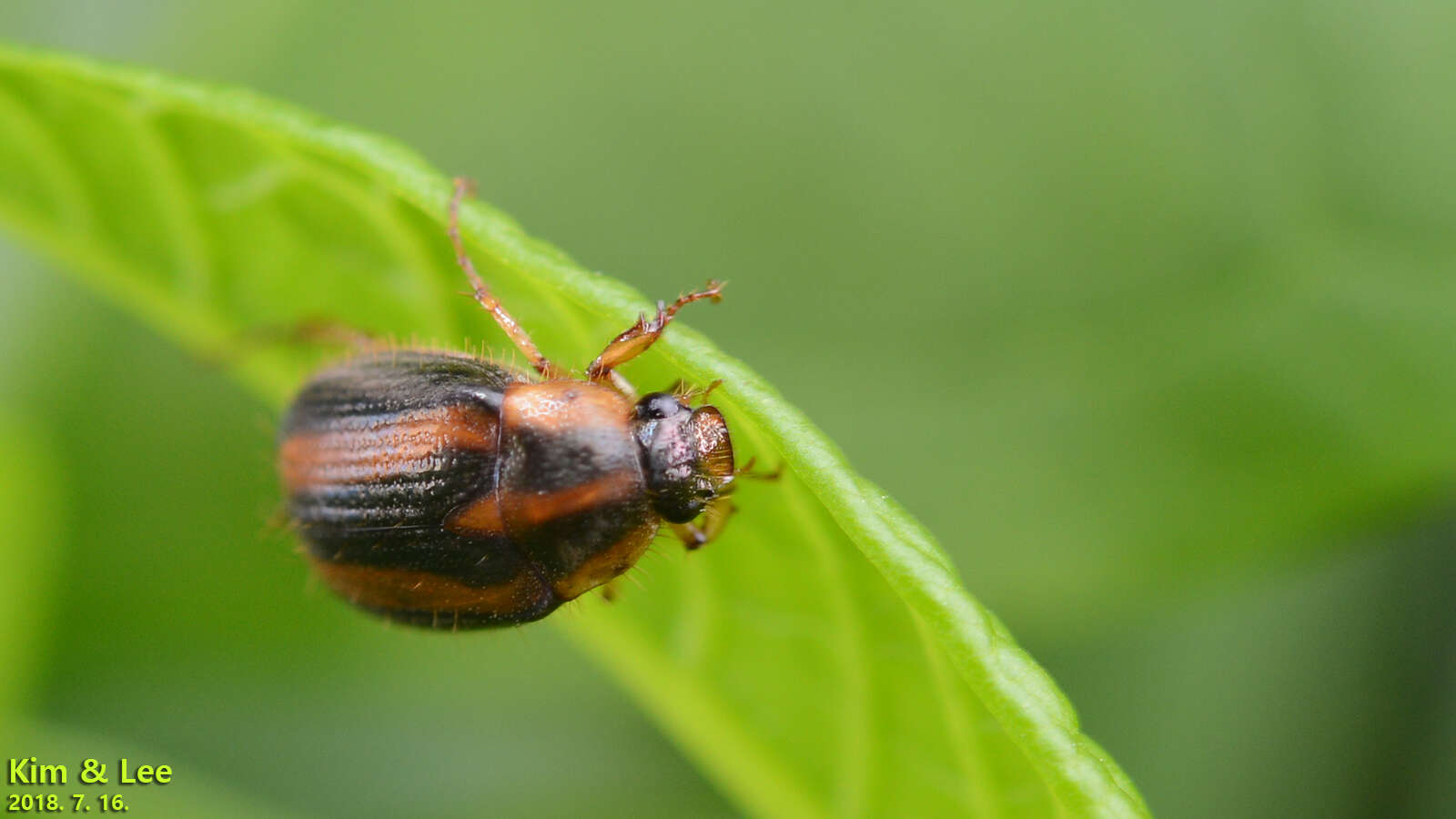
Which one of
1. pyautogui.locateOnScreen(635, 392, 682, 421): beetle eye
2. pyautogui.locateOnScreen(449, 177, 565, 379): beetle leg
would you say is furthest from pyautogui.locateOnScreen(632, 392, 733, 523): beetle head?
pyautogui.locateOnScreen(449, 177, 565, 379): beetle leg

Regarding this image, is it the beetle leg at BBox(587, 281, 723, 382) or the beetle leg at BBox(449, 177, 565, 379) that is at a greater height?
the beetle leg at BBox(449, 177, 565, 379)

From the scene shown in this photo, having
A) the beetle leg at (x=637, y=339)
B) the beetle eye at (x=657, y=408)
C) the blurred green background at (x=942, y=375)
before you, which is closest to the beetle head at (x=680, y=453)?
the beetle eye at (x=657, y=408)

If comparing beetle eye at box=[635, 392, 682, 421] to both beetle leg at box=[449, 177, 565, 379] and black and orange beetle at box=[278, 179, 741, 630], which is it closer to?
black and orange beetle at box=[278, 179, 741, 630]

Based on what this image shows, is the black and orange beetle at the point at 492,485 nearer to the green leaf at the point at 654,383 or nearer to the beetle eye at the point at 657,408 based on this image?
the beetle eye at the point at 657,408

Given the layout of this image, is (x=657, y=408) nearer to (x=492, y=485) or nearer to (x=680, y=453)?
(x=680, y=453)

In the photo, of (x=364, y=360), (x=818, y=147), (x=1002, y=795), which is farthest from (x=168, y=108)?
(x=1002, y=795)

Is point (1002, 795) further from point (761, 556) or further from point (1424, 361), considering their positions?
point (1424, 361)
